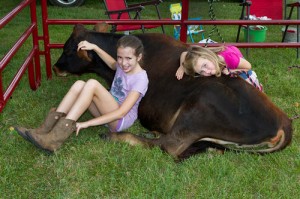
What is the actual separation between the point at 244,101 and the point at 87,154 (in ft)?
4.41

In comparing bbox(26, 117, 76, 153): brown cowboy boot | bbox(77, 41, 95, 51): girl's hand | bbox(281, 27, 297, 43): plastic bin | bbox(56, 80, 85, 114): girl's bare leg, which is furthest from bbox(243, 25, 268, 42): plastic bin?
bbox(26, 117, 76, 153): brown cowboy boot

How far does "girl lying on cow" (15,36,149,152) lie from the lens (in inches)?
145

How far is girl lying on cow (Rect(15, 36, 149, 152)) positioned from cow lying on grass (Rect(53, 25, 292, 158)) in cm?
19

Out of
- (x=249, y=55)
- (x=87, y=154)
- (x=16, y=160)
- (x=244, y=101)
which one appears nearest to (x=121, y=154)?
(x=87, y=154)

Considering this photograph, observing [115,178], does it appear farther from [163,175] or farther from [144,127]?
[144,127]

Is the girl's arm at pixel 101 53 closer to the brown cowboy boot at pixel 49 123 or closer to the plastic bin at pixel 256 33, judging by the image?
the brown cowboy boot at pixel 49 123

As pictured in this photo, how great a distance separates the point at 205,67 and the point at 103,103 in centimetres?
94

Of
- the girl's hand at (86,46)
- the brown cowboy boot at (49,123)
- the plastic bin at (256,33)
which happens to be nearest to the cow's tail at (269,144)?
the brown cowboy boot at (49,123)

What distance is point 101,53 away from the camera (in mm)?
4352

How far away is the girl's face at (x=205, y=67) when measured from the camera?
3.74m

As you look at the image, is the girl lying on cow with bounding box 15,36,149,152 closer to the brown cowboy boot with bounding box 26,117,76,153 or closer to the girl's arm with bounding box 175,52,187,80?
the brown cowboy boot with bounding box 26,117,76,153

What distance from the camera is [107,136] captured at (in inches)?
158

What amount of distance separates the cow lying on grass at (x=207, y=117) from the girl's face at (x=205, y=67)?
55mm

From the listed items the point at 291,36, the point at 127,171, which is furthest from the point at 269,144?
the point at 291,36
